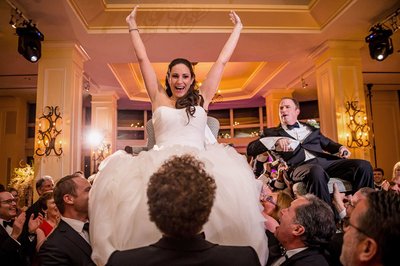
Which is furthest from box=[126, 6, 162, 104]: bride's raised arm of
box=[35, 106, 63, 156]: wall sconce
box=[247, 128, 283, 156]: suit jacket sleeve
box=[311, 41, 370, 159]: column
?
box=[311, 41, 370, 159]: column

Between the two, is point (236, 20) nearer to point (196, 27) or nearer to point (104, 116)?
point (196, 27)

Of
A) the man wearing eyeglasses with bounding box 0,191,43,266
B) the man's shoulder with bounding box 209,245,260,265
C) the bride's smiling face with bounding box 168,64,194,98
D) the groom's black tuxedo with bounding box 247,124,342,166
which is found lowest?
the man wearing eyeglasses with bounding box 0,191,43,266

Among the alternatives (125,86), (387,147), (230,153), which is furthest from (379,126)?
(230,153)

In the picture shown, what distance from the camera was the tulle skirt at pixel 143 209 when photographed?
1426 millimetres

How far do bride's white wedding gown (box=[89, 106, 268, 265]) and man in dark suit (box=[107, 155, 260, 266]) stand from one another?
0.32 m

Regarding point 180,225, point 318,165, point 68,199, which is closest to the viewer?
point 180,225

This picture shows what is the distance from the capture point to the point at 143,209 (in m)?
1.44

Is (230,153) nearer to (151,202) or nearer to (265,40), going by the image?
(151,202)

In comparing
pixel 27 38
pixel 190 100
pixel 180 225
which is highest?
pixel 27 38

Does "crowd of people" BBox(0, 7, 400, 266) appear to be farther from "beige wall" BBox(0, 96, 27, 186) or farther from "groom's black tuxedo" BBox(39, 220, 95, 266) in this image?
Result: "beige wall" BBox(0, 96, 27, 186)

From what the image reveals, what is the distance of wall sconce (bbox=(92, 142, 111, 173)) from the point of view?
9.11 meters

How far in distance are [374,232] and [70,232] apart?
1.47m

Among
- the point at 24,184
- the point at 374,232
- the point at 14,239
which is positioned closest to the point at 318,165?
the point at 374,232

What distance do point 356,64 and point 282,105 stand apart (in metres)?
3.81
